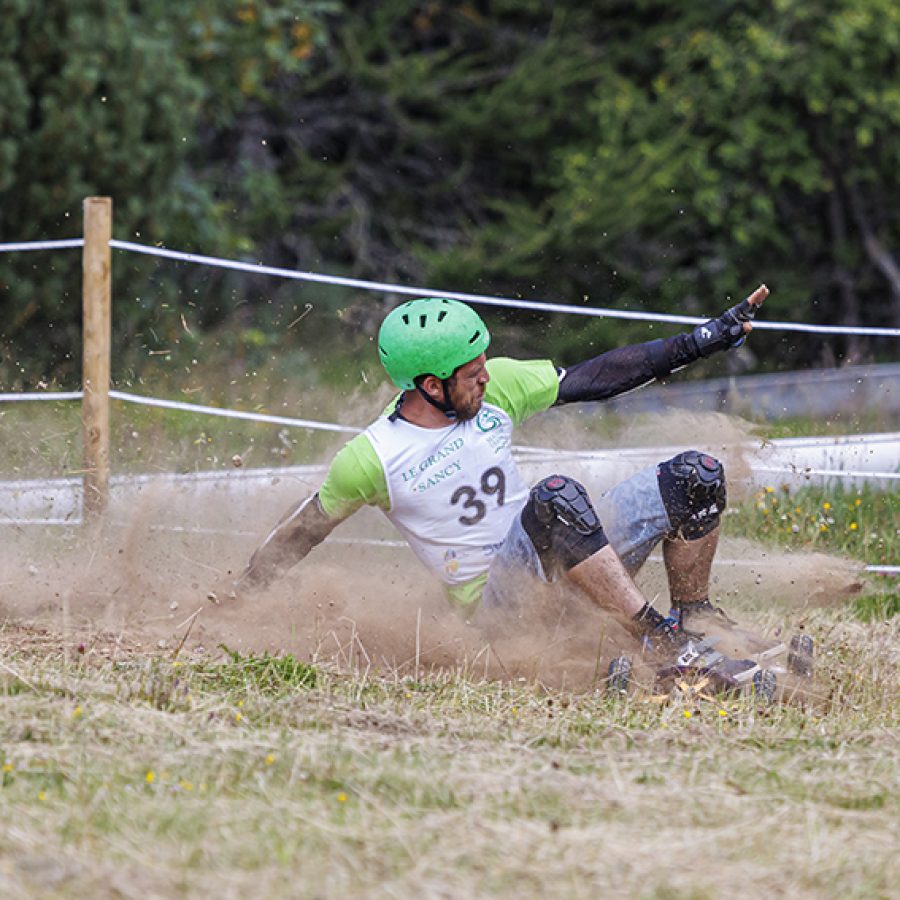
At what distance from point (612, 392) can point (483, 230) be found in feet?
34.8

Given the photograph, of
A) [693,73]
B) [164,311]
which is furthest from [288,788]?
[693,73]

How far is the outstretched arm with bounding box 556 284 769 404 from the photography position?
545 cm

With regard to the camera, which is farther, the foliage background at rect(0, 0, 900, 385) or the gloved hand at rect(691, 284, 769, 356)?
the foliage background at rect(0, 0, 900, 385)

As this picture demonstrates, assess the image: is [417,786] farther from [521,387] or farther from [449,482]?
[521,387]

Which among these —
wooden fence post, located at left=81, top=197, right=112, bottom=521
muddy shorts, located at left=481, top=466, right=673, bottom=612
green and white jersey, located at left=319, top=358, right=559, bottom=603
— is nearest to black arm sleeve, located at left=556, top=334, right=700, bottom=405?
green and white jersey, located at left=319, top=358, right=559, bottom=603

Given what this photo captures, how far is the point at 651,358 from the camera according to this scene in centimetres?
559

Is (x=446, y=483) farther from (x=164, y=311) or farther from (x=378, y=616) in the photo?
(x=164, y=311)

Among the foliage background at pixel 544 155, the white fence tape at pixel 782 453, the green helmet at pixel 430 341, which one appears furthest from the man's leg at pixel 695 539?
the foliage background at pixel 544 155

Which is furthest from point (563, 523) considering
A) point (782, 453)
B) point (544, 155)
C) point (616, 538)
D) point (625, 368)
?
point (544, 155)

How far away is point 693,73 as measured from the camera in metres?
16.3

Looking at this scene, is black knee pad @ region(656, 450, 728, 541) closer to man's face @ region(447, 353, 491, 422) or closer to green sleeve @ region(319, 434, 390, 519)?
man's face @ region(447, 353, 491, 422)

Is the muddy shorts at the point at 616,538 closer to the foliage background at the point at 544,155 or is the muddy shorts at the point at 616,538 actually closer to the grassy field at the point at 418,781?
the grassy field at the point at 418,781

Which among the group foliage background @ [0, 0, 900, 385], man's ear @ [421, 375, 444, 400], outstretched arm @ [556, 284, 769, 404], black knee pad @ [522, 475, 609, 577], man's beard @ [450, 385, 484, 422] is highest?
foliage background @ [0, 0, 900, 385]

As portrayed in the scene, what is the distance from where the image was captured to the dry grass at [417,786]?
134 inches
